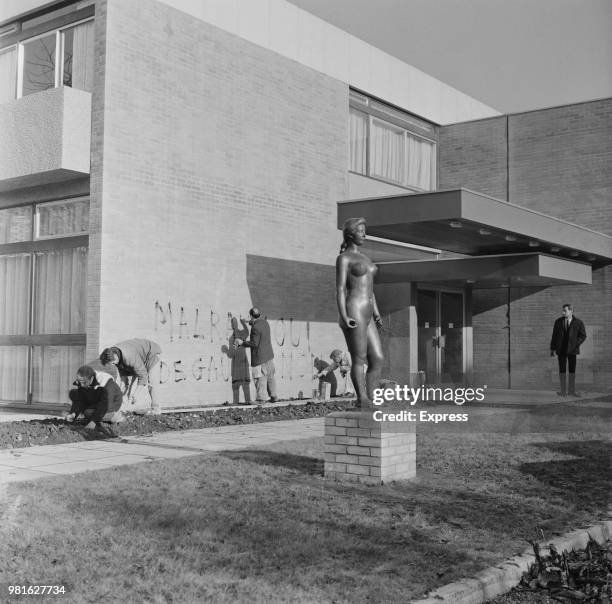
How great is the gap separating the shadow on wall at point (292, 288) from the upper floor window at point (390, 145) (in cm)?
331

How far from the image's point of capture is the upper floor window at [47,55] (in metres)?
14.1

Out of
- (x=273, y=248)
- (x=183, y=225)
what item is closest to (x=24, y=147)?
(x=183, y=225)

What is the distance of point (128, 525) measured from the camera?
5492mm

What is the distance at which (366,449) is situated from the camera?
290 inches

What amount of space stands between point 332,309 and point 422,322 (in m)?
3.65

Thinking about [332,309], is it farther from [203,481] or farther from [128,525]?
[128,525]

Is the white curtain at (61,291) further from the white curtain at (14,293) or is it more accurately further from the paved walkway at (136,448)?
the paved walkway at (136,448)

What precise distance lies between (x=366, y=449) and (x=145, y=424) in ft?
16.1

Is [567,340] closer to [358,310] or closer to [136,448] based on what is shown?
[358,310]

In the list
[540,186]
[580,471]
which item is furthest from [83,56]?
[540,186]

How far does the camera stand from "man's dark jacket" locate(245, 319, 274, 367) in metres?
15.6

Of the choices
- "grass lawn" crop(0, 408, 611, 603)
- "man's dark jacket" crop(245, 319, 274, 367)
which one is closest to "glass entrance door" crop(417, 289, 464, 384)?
"man's dark jacket" crop(245, 319, 274, 367)

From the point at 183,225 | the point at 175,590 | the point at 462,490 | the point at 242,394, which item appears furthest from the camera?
the point at 242,394

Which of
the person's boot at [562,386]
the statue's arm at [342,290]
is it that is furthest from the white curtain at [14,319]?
the person's boot at [562,386]
